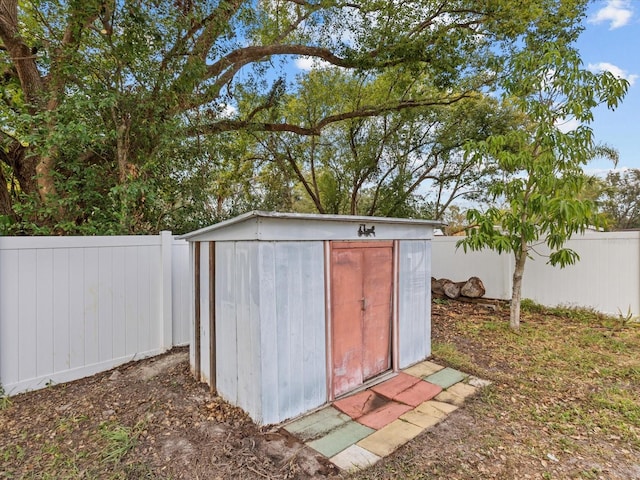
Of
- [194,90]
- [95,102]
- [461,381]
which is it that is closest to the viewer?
[461,381]

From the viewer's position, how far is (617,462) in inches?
87.1

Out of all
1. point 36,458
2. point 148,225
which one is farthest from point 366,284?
point 148,225

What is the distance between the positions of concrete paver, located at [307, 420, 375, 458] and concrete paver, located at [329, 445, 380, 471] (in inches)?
1.7

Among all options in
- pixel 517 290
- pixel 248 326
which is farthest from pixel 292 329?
pixel 517 290

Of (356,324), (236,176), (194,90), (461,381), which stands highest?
(194,90)

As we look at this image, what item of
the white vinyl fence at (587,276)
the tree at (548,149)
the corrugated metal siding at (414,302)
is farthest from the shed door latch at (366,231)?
the white vinyl fence at (587,276)

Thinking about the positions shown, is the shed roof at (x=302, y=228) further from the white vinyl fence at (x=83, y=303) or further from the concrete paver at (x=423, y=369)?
the concrete paver at (x=423, y=369)

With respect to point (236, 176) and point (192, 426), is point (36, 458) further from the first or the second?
point (236, 176)

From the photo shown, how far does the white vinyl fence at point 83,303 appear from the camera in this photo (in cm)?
298

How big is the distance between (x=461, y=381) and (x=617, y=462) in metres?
1.36

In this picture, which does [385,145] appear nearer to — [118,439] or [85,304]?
[85,304]

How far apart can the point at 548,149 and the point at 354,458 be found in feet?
15.4

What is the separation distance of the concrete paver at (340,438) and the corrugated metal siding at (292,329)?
1.17ft

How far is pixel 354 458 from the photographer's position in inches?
88.4
